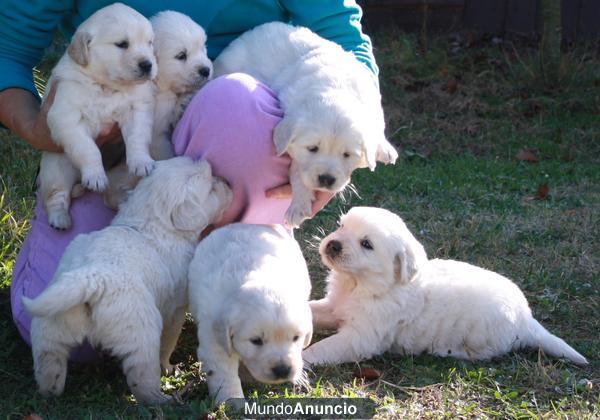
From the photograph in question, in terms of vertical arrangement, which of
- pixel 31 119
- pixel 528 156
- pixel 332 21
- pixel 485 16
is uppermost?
pixel 332 21

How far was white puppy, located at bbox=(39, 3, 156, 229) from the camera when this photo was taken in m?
3.45

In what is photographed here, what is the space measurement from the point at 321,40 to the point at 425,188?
2.20 metres

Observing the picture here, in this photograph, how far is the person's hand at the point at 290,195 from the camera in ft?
11.4

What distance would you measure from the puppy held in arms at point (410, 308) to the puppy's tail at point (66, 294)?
97 centimetres

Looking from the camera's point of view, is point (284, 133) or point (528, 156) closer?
point (284, 133)

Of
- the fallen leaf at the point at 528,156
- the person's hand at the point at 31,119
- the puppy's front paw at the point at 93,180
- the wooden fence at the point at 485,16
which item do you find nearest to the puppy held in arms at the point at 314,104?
the person's hand at the point at 31,119

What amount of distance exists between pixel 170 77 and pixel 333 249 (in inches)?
39.3

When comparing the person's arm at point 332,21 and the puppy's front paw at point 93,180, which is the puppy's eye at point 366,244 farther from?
the puppy's front paw at point 93,180

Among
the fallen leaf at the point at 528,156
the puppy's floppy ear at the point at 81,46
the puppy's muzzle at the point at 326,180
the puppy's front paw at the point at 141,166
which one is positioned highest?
the puppy's floppy ear at the point at 81,46

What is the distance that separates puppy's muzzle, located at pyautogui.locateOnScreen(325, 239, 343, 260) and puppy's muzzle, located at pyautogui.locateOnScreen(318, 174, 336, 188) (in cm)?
43

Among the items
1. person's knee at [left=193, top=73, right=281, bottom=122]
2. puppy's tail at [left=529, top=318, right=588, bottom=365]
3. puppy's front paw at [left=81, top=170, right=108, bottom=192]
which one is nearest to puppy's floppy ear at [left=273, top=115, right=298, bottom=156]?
person's knee at [left=193, top=73, right=281, bottom=122]

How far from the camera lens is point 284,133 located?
3.31 m

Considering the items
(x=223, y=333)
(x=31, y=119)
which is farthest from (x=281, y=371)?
(x=31, y=119)

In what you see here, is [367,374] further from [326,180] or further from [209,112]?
[209,112]
